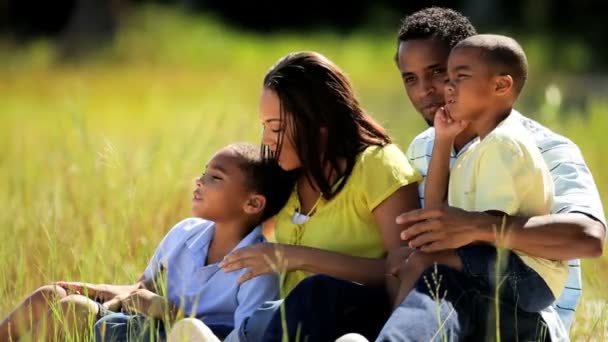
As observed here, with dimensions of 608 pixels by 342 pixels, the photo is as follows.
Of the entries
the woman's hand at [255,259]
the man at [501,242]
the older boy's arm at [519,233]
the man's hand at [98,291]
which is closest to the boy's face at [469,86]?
the man at [501,242]

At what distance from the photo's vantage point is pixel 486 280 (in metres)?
2.75

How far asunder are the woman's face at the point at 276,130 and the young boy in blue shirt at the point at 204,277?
17 centimetres

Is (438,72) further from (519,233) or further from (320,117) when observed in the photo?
(519,233)

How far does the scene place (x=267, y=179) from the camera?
3357 millimetres

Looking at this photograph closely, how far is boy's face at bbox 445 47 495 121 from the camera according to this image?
9.59 feet

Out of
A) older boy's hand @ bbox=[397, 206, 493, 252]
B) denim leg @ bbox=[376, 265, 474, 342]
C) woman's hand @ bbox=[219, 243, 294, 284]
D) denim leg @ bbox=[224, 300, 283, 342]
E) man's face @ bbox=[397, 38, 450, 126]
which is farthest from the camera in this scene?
man's face @ bbox=[397, 38, 450, 126]

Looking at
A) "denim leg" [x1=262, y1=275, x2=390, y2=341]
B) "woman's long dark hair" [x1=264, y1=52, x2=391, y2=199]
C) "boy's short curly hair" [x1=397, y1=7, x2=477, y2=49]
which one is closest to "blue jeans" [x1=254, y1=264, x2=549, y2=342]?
"denim leg" [x1=262, y1=275, x2=390, y2=341]

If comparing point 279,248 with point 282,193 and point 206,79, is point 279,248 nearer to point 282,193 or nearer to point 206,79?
point 282,193

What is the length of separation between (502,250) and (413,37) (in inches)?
33.0

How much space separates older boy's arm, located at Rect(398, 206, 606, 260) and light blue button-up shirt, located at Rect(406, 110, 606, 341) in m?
0.09

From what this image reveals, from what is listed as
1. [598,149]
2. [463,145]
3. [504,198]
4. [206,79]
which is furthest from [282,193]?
[206,79]

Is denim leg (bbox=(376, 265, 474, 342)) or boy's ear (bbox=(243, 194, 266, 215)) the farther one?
boy's ear (bbox=(243, 194, 266, 215))

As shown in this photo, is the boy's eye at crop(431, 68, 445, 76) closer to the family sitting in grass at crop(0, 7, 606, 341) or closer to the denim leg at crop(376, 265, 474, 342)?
the family sitting in grass at crop(0, 7, 606, 341)

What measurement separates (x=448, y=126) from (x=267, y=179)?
620mm
